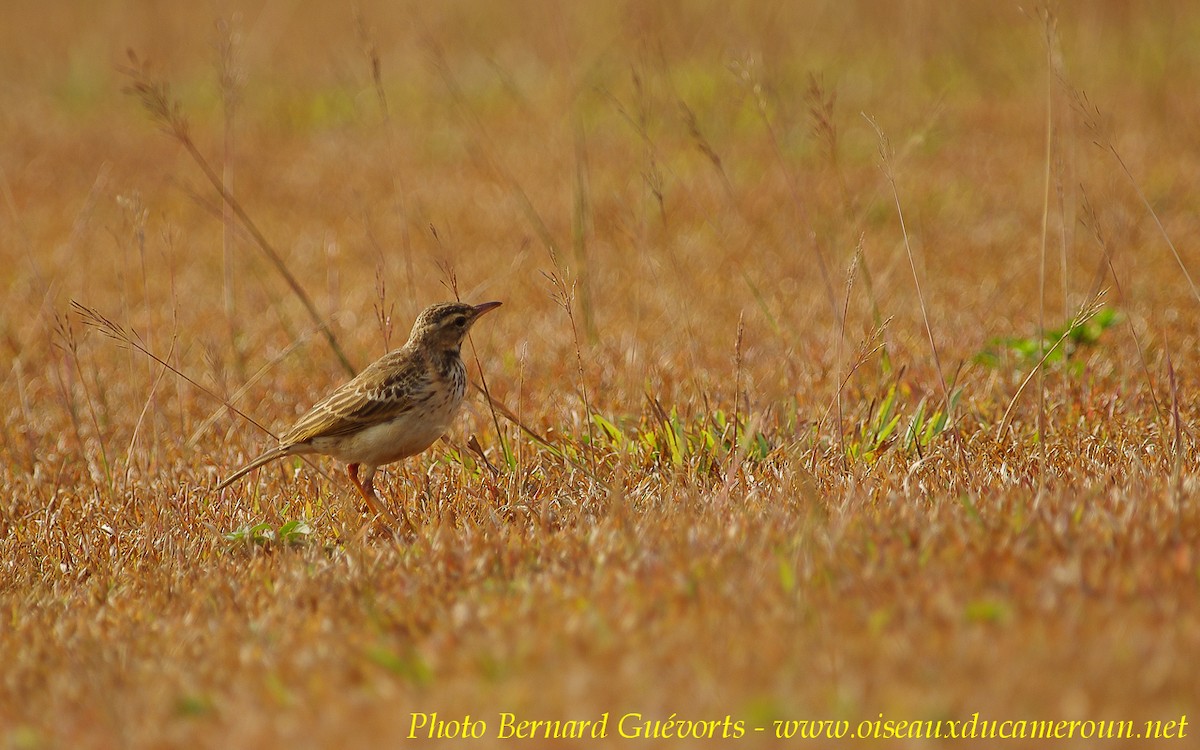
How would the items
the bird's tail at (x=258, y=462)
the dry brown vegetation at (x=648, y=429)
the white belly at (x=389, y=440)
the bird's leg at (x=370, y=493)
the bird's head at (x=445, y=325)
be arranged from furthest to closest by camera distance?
the bird's head at (x=445, y=325) < the bird's tail at (x=258, y=462) < the white belly at (x=389, y=440) < the bird's leg at (x=370, y=493) < the dry brown vegetation at (x=648, y=429)

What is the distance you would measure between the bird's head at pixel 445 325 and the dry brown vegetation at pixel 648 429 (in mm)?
169

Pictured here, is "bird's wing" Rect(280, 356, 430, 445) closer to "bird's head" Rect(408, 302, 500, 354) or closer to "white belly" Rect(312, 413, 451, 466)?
"white belly" Rect(312, 413, 451, 466)

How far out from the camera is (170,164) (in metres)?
13.6

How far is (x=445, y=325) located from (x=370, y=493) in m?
0.86

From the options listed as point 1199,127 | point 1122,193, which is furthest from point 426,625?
point 1199,127

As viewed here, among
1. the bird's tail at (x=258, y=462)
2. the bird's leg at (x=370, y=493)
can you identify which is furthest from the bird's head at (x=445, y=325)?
the bird's tail at (x=258, y=462)

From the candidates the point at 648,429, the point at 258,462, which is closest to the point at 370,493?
the point at 258,462

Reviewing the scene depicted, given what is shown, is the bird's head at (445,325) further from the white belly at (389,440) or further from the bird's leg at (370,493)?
the bird's leg at (370,493)

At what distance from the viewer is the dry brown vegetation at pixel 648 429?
281 cm

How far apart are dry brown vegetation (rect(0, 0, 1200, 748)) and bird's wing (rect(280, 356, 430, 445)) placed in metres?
0.23

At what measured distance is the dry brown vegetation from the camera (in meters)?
2.81

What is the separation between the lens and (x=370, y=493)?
4.98 m

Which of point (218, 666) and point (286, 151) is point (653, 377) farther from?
point (286, 151)

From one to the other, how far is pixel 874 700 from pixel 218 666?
1642 mm
